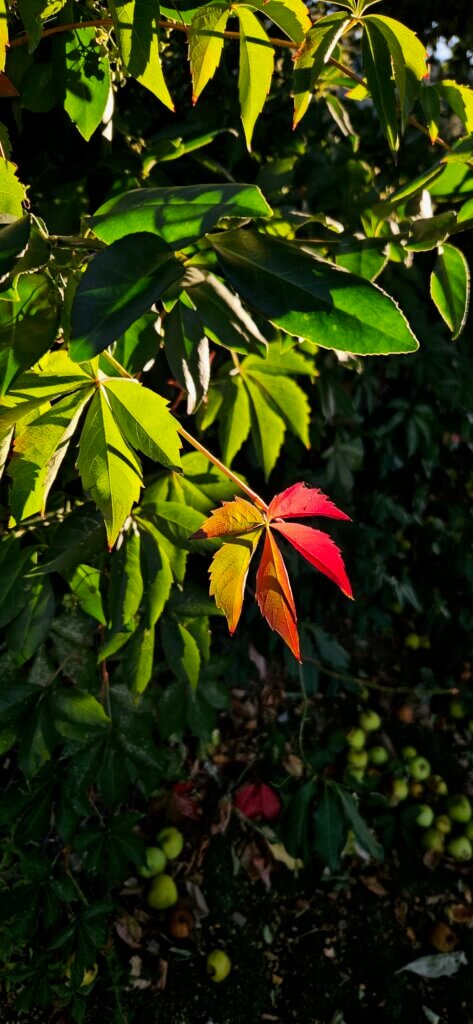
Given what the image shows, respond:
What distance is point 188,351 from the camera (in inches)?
34.0

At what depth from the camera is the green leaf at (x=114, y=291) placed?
0.54m

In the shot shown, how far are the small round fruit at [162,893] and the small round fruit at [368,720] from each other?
3.13 feet

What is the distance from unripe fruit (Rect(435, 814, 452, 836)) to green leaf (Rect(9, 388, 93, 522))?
2.29 metres

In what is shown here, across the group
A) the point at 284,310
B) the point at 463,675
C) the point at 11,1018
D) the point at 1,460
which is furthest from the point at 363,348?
the point at 463,675

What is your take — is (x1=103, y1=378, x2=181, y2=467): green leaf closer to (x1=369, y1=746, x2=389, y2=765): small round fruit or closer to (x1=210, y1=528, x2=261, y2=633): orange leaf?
(x1=210, y1=528, x2=261, y2=633): orange leaf

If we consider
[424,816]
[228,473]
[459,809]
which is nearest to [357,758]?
[424,816]

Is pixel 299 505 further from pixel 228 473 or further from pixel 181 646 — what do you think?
pixel 181 646

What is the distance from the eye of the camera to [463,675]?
10.1 feet

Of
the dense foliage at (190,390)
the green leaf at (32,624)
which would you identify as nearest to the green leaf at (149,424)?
the dense foliage at (190,390)

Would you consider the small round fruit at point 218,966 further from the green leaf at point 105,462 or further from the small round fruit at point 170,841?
the green leaf at point 105,462

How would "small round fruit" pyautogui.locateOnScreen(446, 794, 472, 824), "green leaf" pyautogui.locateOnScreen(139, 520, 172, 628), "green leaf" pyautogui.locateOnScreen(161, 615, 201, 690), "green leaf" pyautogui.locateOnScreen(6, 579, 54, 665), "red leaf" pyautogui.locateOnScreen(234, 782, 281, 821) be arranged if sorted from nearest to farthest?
"green leaf" pyautogui.locateOnScreen(139, 520, 172, 628) → "green leaf" pyautogui.locateOnScreen(6, 579, 54, 665) → "green leaf" pyautogui.locateOnScreen(161, 615, 201, 690) → "red leaf" pyautogui.locateOnScreen(234, 782, 281, 821) → "small round fruit" pyautogui.locateOnScreen(446, 794, 472, 824)

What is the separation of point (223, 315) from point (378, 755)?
2256 millimetres

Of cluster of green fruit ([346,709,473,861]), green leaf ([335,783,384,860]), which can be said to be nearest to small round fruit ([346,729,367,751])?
cluster of green fruit ([346,709,473,861])

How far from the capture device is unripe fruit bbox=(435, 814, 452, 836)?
2576mm
